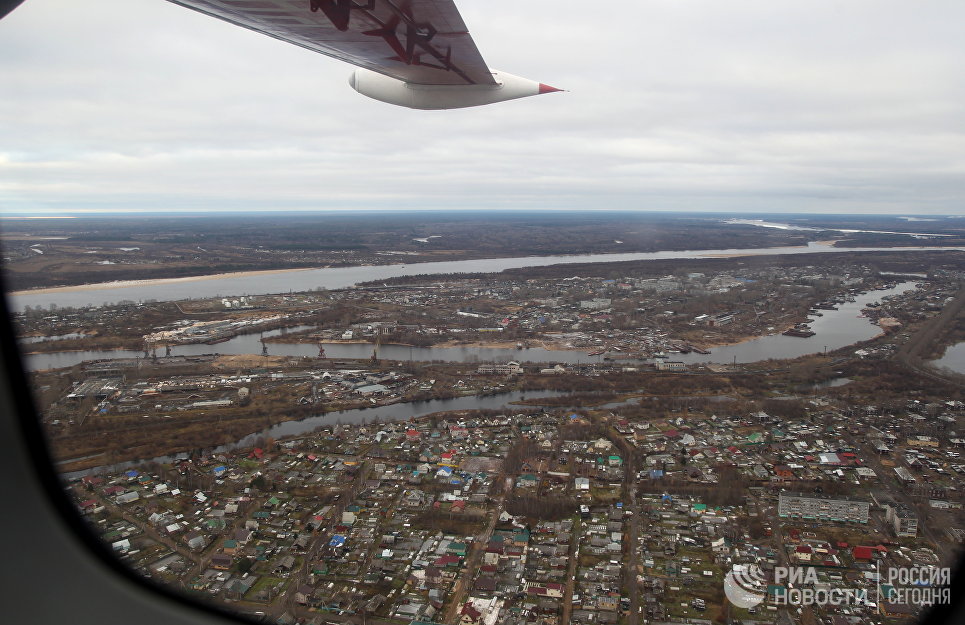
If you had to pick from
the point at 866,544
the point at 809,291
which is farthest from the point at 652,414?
the point at 809,291

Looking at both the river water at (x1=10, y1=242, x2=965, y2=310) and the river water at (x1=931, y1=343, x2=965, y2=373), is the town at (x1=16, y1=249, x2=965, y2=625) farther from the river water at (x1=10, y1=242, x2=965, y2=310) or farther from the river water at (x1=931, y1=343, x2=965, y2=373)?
the river water at (x1=10, y1=242, x2=965, y2=310)

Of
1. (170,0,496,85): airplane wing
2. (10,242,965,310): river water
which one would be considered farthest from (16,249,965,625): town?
(10,242,965,310): river water

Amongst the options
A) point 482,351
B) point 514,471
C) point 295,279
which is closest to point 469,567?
point 514,471

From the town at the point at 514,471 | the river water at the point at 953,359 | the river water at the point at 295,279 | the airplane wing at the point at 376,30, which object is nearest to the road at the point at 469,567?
the town at the point at 514,471

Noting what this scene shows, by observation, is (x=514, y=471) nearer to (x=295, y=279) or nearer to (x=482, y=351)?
(x=482, y=351)

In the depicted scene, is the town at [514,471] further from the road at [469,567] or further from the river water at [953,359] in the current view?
the river water at [953,359]

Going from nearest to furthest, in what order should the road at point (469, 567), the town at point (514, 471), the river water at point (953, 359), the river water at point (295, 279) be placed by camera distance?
the road at point (469, 567)
the town at point (514, 471)
the river water at point (953, 359)
the river water at point (295, 279)

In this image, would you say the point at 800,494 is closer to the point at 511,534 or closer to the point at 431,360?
the point at 511,534
